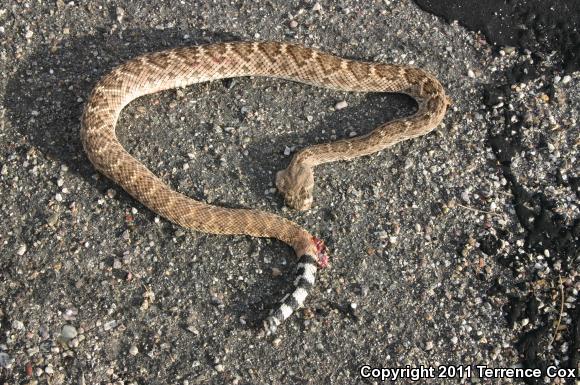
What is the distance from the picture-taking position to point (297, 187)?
737cm

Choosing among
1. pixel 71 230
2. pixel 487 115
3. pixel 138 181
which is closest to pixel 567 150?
pixel 487 115

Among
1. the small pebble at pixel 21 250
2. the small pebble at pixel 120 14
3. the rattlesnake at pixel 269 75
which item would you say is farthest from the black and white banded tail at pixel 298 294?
the small pebble at pixel 120 14

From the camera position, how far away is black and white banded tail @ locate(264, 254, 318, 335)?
6617mm

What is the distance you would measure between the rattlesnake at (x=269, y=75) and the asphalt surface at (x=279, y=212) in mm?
176

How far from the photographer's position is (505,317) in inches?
270

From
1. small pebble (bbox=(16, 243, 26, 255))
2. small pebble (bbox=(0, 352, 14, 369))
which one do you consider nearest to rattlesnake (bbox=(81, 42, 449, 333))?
small pebble (bbox=(16, 243, 26, 255))

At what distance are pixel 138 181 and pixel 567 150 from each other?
16.0 feet

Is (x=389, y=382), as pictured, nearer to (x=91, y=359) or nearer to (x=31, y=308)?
(x=91, y=359)

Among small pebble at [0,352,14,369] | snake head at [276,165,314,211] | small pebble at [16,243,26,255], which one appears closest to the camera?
small pebble at [0,352,14,369]

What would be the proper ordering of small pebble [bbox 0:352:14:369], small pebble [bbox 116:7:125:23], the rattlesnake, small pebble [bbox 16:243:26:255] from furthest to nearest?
small pebble [bbox 116:7:125:23], the rattlesnake, small pebble [bbox 16:243:26:255], small pebble [bbox 0:352:14:369]

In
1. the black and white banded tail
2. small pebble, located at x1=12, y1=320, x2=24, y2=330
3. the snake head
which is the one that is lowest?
small pebble, located at x1=12, y1=320, x2=24, y2=330

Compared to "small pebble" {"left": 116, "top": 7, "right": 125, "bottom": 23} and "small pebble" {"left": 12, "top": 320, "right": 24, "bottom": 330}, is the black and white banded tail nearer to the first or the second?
"small pebble" {"left": 12, "top": 320, "right": 24, "bottom": 330}

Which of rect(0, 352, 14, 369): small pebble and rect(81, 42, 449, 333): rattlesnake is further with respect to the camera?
rect(81, 42, 449, 333): rattlesnake

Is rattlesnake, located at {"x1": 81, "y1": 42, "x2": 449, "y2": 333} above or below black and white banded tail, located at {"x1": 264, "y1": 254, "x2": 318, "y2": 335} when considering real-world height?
above
